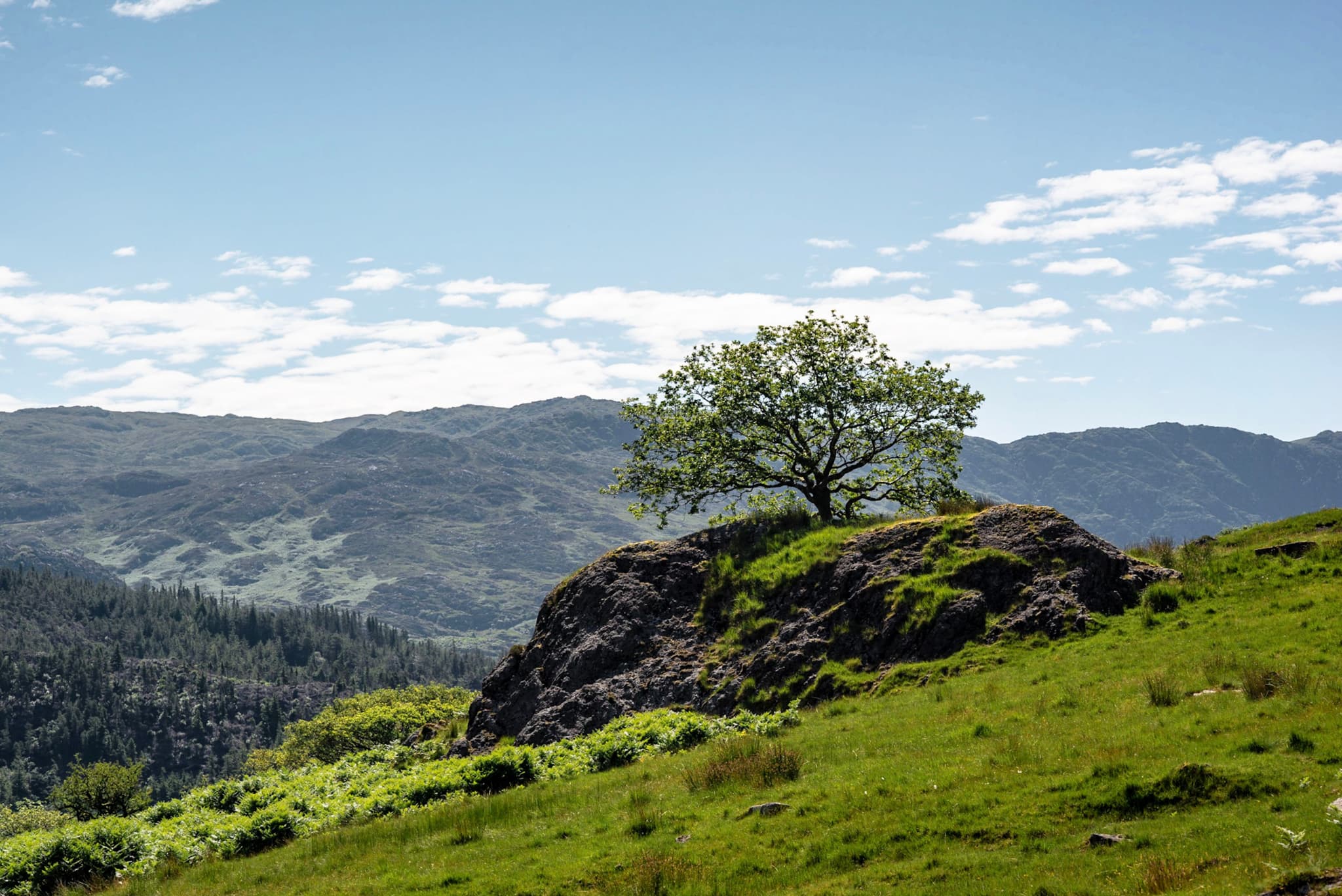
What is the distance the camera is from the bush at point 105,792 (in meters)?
65.4

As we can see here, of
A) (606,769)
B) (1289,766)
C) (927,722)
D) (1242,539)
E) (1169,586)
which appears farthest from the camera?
(1242,539)

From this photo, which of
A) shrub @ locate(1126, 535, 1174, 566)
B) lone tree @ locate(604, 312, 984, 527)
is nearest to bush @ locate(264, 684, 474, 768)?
lone tree @ locate(604, 312, 984, 527)

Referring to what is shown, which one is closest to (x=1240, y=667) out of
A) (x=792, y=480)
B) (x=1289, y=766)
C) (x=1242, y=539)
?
(x=1289, y=766)

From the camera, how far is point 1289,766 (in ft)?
55.9

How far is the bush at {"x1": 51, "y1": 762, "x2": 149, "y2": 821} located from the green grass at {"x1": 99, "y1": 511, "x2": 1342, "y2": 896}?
29.5 metres

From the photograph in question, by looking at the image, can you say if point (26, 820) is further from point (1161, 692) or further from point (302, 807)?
point (1161, 692)

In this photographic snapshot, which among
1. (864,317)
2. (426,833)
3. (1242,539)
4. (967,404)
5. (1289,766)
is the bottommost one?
(426,833)

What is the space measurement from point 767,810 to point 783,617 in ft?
54.2

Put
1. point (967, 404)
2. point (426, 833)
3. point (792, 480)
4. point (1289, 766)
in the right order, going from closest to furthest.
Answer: point (1289, 766) → point (426, 833) → point (792, 480) → point (967, 404)

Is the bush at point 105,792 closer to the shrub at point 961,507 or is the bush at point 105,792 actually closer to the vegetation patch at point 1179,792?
the shrub at point 961,507

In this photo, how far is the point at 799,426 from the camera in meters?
48.2

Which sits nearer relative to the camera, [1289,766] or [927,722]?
[1289,766]

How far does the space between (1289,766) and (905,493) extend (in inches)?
1348

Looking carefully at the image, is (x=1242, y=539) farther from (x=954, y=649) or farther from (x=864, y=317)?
(x=864, y=317)
